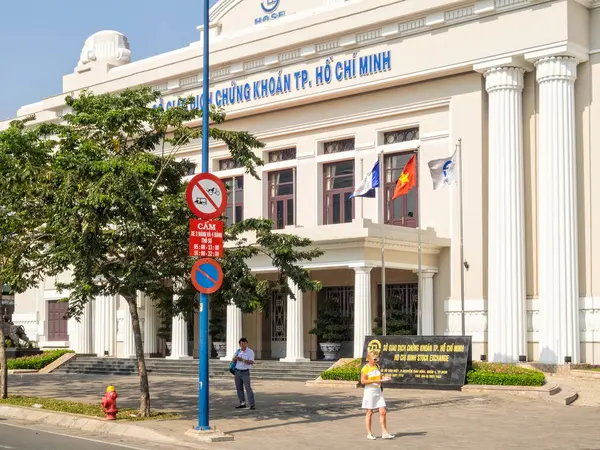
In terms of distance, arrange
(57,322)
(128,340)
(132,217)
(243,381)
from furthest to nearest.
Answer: (57,322)
(128,340)
(243,381)
(132,217)

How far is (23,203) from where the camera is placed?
20.6m

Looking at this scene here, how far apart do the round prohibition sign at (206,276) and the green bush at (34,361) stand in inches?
1025

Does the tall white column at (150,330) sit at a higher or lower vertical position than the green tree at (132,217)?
lower

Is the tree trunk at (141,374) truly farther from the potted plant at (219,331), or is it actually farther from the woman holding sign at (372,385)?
the potted plant at (219,331)

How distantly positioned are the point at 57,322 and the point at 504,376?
2953 cm

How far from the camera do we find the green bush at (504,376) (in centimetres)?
2530

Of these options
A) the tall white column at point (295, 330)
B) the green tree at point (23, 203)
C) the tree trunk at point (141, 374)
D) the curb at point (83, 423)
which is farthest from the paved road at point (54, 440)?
the tall white column at point (295, 330)

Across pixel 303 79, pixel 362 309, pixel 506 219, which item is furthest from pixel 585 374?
pixel 303 79

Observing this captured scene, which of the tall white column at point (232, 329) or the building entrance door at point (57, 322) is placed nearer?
the tall white column at point (232, 329)

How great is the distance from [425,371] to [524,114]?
1076 centimetres

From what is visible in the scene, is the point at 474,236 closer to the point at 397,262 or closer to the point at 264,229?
the point at 397,262

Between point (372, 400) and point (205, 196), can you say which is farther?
point (205, 196)

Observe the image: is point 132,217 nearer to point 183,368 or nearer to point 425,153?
point 425,153

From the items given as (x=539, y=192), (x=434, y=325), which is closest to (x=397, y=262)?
(x=434, y=325)
